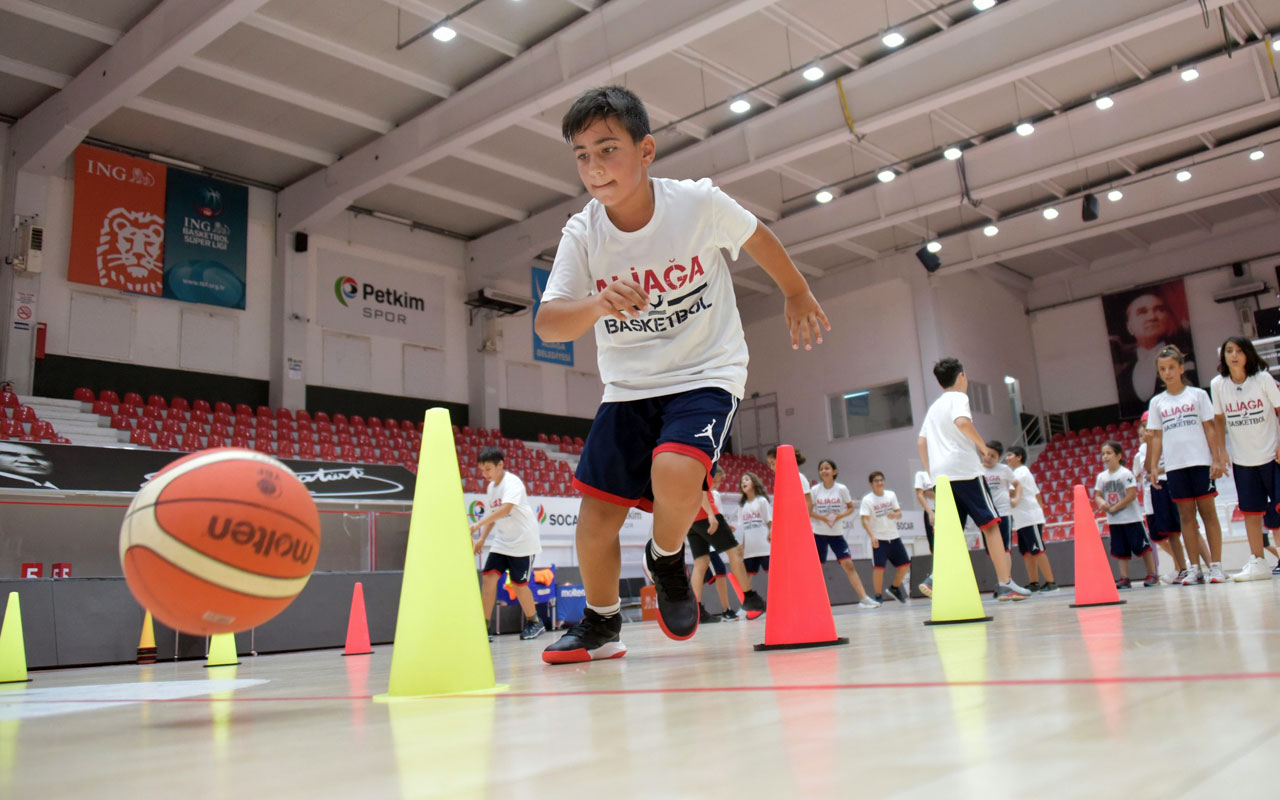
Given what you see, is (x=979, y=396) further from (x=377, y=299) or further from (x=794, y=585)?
(x=794, y=585)

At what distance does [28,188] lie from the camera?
1391 cm

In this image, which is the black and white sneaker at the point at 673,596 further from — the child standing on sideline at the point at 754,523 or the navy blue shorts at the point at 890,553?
the navy blue shorts at the point at 890,553

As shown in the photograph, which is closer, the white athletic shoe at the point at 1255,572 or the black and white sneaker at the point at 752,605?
the white athletic shoe at the point at 1255,572

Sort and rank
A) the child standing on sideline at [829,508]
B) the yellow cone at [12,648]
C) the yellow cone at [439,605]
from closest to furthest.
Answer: the yellow cone at [439,605] < the yellow cone at [12,648] < the child standing on sideline at [829,508]

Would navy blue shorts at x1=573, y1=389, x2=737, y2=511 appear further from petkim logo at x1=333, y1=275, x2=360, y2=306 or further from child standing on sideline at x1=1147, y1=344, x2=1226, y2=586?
petkim logo at x1=333, y1=275, x2=360, y2=306

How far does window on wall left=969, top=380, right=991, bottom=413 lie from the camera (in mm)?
22594

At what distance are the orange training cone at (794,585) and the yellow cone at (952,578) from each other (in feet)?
3.91

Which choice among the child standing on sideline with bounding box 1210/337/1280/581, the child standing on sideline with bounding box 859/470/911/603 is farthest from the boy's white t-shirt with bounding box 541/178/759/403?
the child standing on sideline with bounding box 859/470/911/603

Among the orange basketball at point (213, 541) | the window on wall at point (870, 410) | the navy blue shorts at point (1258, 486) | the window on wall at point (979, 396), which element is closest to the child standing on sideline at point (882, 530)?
the navy blue shorts at point (1258, 486)

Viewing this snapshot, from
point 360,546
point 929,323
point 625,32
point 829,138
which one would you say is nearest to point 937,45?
point 829,138

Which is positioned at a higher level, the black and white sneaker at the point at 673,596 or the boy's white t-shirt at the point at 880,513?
the boy's white t-shirt at the point at 880,513

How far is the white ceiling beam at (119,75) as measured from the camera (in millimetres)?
11039

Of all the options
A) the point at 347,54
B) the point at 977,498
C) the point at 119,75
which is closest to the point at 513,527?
the point at 977,498

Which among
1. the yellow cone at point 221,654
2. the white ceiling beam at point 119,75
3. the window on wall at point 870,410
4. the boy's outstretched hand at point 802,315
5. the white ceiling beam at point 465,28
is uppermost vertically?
the white ceiling beam at point 465,28
